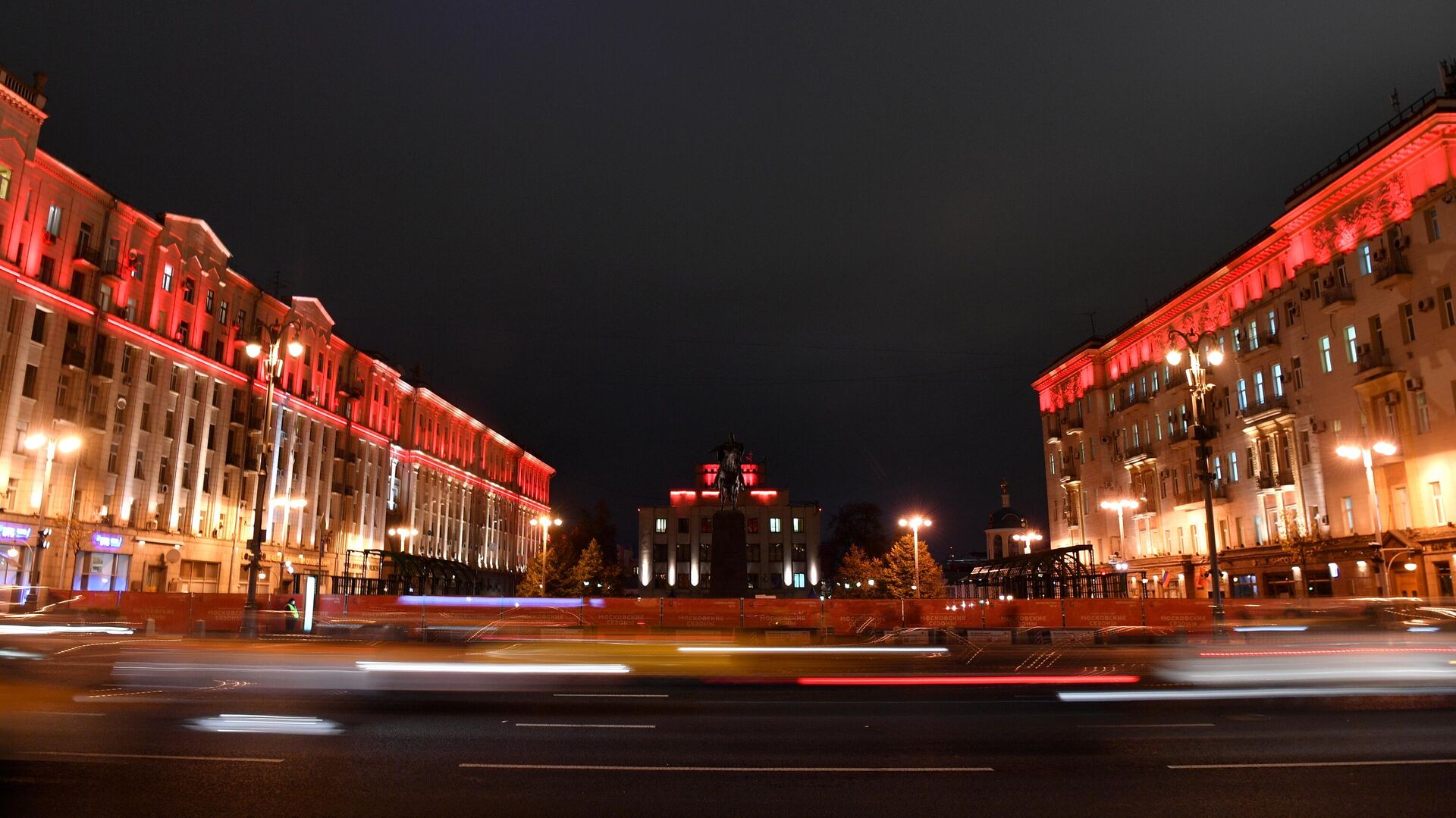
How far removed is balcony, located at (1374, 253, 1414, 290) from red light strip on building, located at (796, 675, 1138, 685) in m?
31.9

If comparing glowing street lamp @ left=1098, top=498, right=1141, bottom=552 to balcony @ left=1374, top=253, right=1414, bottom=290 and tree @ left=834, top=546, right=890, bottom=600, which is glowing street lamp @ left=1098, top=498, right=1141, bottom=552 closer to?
tree @ left=834, top=546, right=890, bottom=600

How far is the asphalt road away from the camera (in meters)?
7.60

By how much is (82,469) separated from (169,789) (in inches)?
1842

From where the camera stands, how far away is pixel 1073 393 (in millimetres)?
74312

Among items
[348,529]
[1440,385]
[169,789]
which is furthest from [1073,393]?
[169,789]

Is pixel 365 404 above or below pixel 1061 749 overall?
above

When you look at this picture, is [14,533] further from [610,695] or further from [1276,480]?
[1276,480]

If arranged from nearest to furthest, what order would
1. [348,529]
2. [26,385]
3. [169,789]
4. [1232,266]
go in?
[169,789] < [26,385] < [1232,266] < [348,529]

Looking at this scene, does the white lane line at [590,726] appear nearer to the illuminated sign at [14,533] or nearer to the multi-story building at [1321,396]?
the multi-story building at [1321,396]

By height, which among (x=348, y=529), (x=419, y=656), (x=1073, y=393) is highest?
(x=1073, y=393)

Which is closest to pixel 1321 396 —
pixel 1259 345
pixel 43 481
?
pixel 1259 345

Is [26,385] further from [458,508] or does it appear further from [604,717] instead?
[458,508]

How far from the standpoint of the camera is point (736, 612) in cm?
3288

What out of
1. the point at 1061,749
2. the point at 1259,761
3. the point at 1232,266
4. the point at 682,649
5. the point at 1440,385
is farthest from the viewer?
the point at 1232,266
